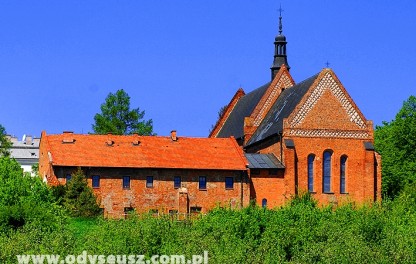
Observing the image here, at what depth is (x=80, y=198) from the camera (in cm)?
7244

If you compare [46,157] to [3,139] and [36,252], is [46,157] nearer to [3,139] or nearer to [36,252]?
[36,252]

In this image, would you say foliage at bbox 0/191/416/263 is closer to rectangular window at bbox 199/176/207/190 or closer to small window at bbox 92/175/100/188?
small window at bbox 92/175/100/188

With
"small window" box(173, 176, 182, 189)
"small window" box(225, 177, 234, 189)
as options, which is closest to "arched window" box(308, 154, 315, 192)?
"small window" box(225, 177, 234, 189)

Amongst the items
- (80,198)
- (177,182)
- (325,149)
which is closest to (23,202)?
(80,198)

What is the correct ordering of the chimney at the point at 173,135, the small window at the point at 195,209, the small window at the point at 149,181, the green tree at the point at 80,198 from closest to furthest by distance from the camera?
the green tree at the point at 80,198 → the small window at the point at 149,181 → the small window at the point at 195,209 → the chimney at the point at 173,135

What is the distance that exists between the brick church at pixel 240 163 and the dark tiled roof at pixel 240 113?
21.5ft

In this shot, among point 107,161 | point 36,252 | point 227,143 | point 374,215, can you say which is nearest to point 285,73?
point 227,143

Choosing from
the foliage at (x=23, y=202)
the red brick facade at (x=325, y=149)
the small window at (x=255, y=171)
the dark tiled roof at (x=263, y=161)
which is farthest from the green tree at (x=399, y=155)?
the foliage at (x=23, y=202)

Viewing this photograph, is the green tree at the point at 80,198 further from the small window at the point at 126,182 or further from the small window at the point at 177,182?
the small window at the point at 177,182

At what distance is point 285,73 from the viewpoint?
92.0 meters

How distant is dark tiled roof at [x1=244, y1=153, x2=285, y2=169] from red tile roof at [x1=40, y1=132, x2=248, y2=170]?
2.64 ft

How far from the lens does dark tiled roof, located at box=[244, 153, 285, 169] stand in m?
80.6

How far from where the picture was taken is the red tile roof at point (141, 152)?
77.9 meters

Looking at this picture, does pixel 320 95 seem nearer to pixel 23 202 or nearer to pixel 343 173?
pixel 343 173
